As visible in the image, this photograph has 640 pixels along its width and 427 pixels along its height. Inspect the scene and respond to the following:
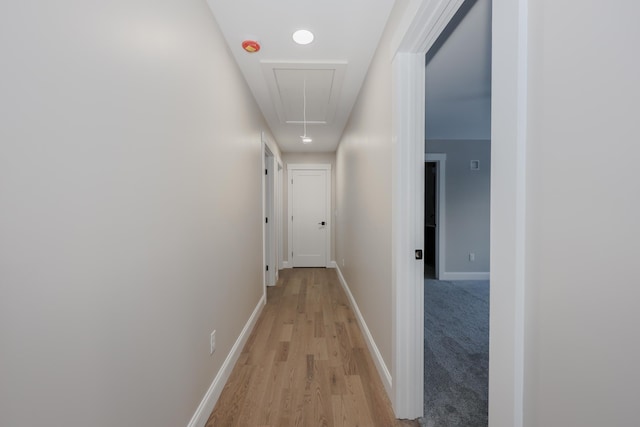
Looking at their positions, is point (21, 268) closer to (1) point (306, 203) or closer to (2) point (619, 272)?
(2) point (619, 272)

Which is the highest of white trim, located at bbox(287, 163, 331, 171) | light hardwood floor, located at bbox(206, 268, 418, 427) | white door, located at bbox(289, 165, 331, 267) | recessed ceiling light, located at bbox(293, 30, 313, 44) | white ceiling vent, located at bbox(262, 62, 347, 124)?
recessed ceiling light, located at bbox(293, 30, 313, 44)

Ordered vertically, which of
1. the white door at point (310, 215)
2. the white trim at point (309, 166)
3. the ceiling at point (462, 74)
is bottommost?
the white door at point (310, 215)

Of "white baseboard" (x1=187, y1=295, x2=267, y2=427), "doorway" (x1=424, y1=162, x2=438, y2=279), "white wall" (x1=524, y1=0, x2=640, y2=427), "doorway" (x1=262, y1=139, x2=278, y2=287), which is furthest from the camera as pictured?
"doorway" (x1=424, y1=162, x2=438, y2=279)

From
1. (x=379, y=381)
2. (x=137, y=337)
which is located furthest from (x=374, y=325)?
(x=137, y=337)

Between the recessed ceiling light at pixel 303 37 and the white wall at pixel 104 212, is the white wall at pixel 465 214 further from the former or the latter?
the white wall at pixel 104 212

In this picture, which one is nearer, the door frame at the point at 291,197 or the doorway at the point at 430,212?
the door frame at the point at 291,197

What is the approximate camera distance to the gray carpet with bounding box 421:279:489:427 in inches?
61.9

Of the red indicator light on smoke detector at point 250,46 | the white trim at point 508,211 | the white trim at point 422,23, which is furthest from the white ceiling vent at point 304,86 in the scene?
the white trim at point 508,211

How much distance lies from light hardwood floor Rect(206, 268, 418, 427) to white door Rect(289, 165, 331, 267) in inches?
92.8

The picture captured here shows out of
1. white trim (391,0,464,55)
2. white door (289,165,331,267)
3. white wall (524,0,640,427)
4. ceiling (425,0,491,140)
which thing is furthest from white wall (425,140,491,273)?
white wall (524,0,640,427)

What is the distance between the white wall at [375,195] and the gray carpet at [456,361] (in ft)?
1.23

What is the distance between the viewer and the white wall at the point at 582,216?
0.46m

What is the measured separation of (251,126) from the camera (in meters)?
2.80

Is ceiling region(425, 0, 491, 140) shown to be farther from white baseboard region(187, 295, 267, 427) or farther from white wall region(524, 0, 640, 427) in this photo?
white baseboard region(187, 295, 267, 427)
